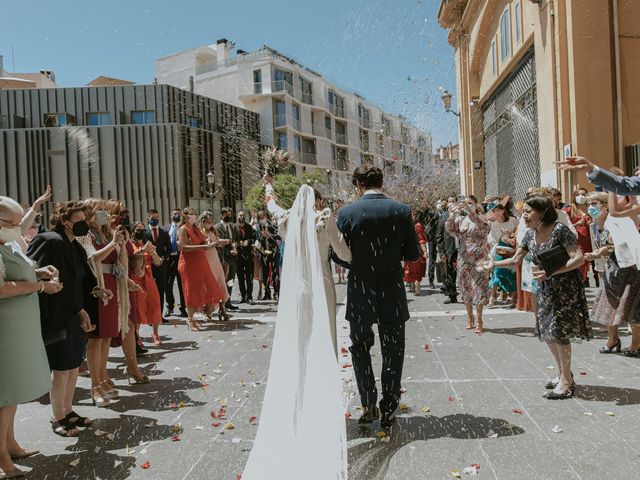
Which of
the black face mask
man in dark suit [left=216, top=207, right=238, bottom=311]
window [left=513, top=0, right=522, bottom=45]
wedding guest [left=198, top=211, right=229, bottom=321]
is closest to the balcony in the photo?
window [left=513, top=0, right=522, bottom=45]

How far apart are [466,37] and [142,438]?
20.8m

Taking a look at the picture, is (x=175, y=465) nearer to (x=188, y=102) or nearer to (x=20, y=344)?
(x=20, y=344)

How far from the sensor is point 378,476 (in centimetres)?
394

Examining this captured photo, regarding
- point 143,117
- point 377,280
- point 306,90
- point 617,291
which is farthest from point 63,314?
point 306,90

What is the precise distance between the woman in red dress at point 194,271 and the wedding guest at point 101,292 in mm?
3957

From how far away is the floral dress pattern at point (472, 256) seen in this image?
8.88 metres

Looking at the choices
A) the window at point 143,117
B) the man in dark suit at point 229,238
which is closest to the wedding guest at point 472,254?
the man in dark suit at point 229,238

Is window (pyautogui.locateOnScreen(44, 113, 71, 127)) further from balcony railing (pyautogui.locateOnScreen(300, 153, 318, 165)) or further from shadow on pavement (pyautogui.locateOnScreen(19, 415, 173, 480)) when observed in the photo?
shadow on pavement (pyautogui.locateOnScreen(19, 415, 173, 480))

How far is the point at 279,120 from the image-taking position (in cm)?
4522

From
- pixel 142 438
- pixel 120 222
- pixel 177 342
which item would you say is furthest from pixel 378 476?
pixel 177 342

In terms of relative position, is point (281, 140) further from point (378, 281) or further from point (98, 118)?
point (378, 281)

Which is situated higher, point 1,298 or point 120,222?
point 120,222

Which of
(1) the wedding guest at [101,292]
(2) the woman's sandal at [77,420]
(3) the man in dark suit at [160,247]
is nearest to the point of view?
(2) the woman's sandal at [77,420]

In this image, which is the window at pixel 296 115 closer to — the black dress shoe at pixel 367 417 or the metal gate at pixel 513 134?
the metal gate at pixel 513 134
